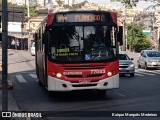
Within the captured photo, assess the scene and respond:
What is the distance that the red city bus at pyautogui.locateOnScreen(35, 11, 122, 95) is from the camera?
14.7m

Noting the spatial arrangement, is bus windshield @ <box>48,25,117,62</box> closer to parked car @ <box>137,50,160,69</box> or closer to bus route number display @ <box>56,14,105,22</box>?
bus route number display @ <box>56,14,105,22</box>

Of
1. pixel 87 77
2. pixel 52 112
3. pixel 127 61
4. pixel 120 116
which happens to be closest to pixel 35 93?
pixel 87 77

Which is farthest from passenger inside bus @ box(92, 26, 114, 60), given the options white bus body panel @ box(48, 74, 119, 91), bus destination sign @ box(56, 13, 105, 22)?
white bus body panel @ box(48, 74, 119, 91)

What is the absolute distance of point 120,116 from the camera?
1012cm

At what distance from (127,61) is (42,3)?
470ft

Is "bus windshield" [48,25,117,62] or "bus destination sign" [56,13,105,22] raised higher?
"bus destination sign" [56,13,105,22]

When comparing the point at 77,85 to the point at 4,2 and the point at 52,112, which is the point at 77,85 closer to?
the point at 52,112

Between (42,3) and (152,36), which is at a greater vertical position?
(42,3)

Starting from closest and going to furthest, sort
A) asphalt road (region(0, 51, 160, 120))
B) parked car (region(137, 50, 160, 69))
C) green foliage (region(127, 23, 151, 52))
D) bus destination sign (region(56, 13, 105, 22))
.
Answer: asphalt road (region(0, 51, 160, 120)) → bus destination sign (region(56, 13, 105, 22)) → parked car (region(137, 50, 160, 69)) → green foliage (region(127, 23, 151, 52))

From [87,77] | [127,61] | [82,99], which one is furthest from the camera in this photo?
[127,61]

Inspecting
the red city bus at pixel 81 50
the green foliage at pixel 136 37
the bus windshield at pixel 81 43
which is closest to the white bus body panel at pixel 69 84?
the red city bus at pixel 81 50

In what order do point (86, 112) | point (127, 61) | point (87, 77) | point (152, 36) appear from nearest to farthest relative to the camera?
1. point (86, 112)
2. point (87, 77)
3. point (127, 61)
4. point (152, 36)

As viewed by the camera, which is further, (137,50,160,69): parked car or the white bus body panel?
(137,50,160,69): parked car

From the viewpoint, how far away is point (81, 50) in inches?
584
